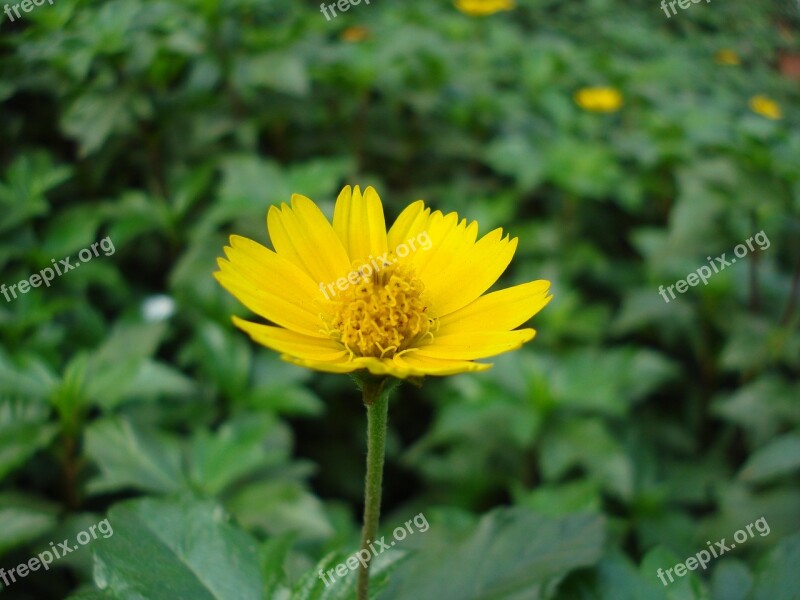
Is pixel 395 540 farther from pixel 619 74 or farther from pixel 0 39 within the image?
pixel 619 74

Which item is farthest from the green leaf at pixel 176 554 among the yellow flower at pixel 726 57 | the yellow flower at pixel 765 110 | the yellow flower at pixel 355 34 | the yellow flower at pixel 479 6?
the yellow flower at pixel 726 57

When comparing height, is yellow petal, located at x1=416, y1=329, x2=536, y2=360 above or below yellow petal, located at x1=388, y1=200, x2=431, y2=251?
below

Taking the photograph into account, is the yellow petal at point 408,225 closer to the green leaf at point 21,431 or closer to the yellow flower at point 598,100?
the green leaf at point 21,431

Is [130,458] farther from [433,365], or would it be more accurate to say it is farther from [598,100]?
[598,100]

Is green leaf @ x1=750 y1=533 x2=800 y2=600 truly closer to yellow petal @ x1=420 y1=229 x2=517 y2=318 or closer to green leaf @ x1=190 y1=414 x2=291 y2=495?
yellow petal @ x1=420 y1=229 x2=517 y2=318

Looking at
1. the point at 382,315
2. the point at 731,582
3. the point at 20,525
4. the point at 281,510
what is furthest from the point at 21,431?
the point at 731,582

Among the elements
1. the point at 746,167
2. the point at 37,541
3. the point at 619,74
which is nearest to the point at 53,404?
the point at 37,541

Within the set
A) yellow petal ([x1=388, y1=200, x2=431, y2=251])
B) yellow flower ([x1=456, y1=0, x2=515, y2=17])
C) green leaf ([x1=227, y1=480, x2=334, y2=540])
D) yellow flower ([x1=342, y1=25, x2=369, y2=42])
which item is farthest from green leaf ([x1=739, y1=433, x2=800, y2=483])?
yellow flower ([x1=456, y1=0, x2=515, y2=17])

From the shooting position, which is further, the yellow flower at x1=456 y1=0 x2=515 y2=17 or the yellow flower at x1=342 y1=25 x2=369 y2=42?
the yellow flower at x1=456 y1=0 x2=515 y2=17
